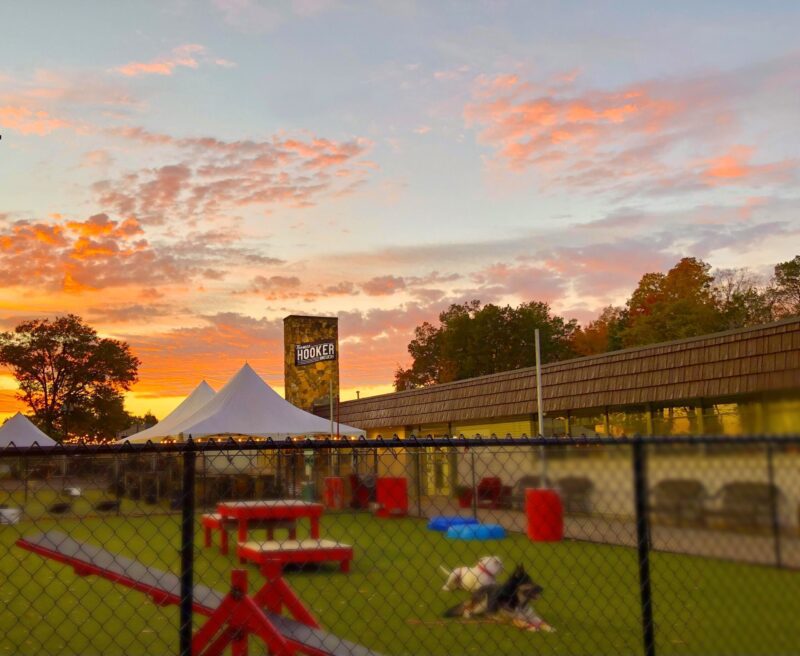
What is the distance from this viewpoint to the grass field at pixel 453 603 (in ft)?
24.6

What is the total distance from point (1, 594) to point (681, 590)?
7.91 metres

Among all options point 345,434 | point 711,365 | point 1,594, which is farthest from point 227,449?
point 345,434

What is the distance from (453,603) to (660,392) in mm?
11733

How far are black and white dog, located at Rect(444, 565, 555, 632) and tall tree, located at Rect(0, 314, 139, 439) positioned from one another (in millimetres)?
61267

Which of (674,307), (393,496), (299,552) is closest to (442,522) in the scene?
(393,496)

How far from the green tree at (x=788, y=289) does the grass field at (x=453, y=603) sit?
54401mm

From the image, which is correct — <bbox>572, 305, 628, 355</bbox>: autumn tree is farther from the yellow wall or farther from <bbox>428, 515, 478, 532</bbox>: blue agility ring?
<bbox>428, 515, 478, 532</bbox>: blue agility ring

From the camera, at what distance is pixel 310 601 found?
10.0 metres

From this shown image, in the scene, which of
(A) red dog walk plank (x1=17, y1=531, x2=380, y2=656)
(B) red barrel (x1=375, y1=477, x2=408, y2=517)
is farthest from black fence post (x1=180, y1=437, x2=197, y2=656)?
(B) red barrel (x1=375, y1=477, x2=408, y2=517)

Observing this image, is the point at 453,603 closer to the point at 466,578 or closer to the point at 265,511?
the point at 466,578

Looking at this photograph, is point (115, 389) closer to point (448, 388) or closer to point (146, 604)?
point (448, 388)

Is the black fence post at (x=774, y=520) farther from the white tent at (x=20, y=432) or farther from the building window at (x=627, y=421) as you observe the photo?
the white tent at (x=20, y=432)

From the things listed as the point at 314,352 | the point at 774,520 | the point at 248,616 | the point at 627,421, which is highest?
the point at 314,352

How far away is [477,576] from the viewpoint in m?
9.27
